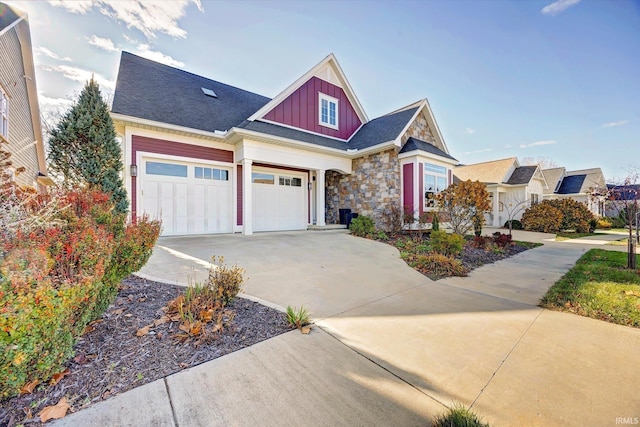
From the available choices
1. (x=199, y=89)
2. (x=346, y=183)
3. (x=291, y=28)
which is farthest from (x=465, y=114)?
(x=199, y=89)

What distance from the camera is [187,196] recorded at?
9078 mm

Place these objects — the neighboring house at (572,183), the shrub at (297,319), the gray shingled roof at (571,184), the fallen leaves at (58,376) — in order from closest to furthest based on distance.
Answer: the fallen leaves at (58,376)
the shrub at (297,319)
the neighboring house at (572,183)
the gray shingled roof at (571,184)

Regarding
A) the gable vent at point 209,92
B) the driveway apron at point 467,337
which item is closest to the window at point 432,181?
the driveway apron at point 467,337

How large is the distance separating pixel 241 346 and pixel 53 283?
1.56 meters

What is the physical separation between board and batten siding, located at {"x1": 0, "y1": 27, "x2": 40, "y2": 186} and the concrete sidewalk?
8.57 m

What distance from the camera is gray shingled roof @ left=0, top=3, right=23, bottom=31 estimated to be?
638 cm

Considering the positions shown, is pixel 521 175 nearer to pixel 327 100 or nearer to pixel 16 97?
pixel 327 100

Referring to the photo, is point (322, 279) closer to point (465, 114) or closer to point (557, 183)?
point (465, 114)

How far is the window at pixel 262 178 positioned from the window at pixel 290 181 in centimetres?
40

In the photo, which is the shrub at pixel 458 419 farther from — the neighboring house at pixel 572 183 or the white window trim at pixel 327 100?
the neighboring house at pixel 572 183

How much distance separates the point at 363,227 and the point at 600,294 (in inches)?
268

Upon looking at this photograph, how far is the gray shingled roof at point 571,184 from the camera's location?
23.3 meters

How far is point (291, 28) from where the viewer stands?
Answer: 8.77 meters

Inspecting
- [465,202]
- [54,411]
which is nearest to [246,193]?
[465,202]
